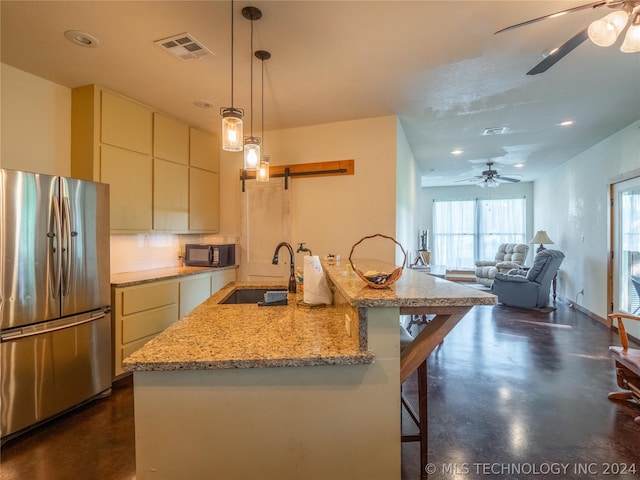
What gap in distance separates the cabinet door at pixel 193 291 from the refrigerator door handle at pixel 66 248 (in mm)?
1169

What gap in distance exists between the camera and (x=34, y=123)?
8.80ft

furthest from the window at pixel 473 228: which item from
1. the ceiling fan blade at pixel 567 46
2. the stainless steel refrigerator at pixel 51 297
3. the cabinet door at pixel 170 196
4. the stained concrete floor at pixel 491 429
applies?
the stainless steel refrigerator at pixel 51 297

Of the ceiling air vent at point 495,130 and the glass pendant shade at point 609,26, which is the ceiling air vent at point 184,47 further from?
the ceiling air vent at point 495,130

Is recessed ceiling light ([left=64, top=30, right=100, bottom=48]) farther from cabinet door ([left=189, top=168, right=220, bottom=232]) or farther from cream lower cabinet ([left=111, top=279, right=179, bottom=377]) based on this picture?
cream lower cabinet ([left=111, top=279, right=179, bottom=377])

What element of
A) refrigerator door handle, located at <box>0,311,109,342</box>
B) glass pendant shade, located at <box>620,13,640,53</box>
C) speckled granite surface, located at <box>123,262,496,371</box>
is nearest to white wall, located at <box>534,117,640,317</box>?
glass pendant shade, located at <box>620,13,640,53</box>

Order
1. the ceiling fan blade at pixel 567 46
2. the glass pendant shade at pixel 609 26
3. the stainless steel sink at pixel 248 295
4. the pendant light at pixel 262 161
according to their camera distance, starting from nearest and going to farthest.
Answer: the glass pendant shade at pixel 609 26 → the ceiling fan blade at pixel 567 46 → the pendant light at pixel 262 161 → the stainless steel sink at pixel 248 295

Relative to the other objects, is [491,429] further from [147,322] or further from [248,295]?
[147,322]

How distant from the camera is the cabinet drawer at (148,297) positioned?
2.80 meters

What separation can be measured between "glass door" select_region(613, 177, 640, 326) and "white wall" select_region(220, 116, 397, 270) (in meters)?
3.12

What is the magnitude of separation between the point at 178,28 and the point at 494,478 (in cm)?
332

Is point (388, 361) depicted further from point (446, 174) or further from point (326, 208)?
point (446, 174)

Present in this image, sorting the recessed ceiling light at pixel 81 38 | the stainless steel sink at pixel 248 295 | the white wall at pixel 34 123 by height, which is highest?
the recessed ceiling light at pixel 81 38

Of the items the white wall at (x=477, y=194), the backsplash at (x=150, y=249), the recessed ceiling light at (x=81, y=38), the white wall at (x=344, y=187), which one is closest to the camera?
the recessed ceiling light at (x=81, y=38)

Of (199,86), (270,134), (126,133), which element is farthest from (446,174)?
(126,133)
